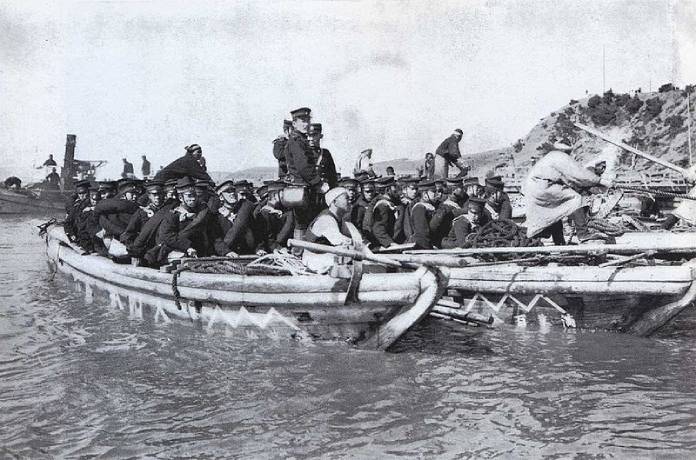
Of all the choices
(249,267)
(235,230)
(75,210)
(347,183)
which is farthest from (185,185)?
(75,210)

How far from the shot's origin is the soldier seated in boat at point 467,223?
8.17 meters

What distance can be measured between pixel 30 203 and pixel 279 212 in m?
32.4

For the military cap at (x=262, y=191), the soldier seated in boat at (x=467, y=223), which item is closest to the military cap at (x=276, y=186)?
the military cap at (x=262, y=191)

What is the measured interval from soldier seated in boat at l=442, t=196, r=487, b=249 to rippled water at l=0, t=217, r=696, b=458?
1.18m

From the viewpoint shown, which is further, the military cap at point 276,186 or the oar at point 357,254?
the military cap at point 276,186

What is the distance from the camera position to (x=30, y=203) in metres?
36.8

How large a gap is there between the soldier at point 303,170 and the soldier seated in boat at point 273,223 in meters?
0.71

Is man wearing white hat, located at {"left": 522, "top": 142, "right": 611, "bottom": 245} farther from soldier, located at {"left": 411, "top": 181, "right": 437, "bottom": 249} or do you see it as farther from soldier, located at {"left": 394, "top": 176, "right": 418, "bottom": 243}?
soldier, located at {"left": 394, "top": 176, "right": 418, "bottom": 243}

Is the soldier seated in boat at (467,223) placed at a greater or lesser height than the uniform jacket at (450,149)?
lesser

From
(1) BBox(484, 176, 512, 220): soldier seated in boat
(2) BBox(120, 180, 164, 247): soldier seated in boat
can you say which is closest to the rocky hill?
(1) BBox(484, 176, 512, 220): soldier seated in boat

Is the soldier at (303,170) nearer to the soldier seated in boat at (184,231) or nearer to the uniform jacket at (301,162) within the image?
the uniform jacket at (301,162)

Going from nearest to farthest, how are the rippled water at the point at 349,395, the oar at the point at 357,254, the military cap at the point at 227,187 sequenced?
the rippled water at the point at 349,395
the oar at the point at 357,254
the military cap at the point at 227,187

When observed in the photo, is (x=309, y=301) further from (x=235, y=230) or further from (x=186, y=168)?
(x=186, y=168)

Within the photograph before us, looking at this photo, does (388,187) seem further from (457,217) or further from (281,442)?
(281,442)
